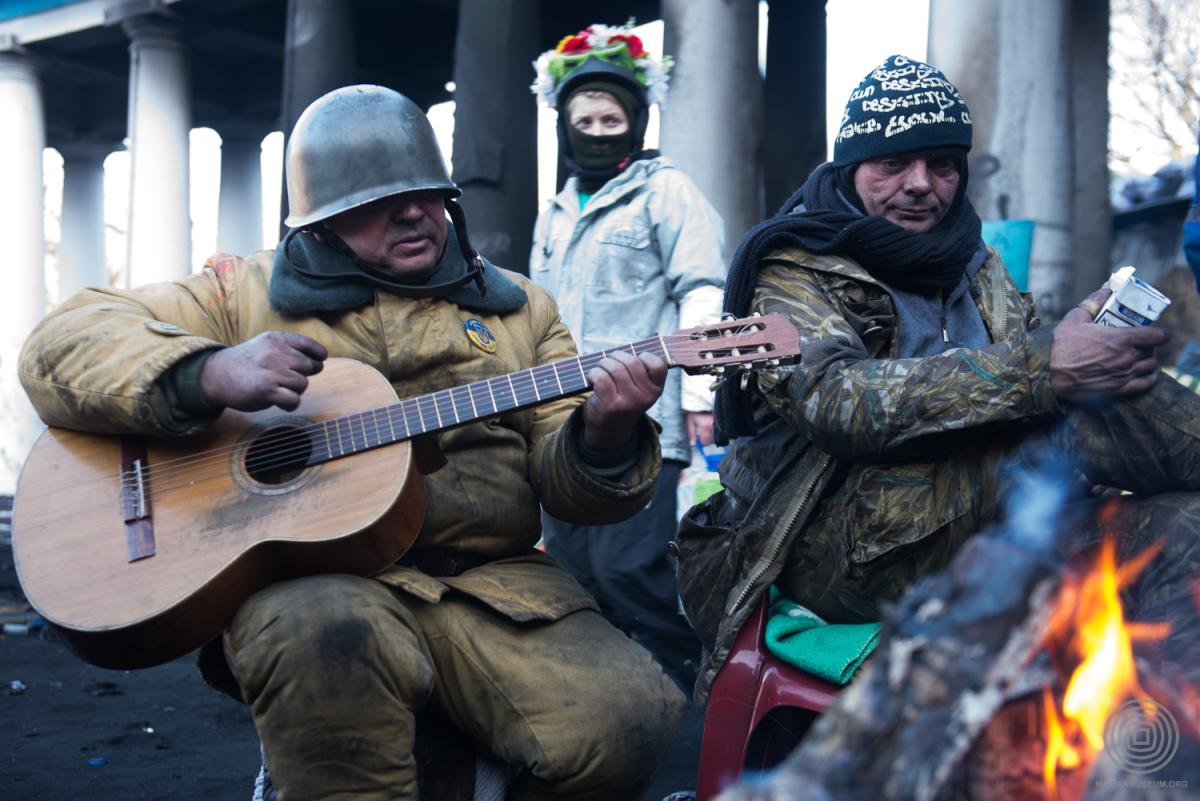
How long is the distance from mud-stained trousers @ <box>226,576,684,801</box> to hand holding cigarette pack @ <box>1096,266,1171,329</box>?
116 cm

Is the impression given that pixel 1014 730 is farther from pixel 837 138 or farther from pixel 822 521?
pixel 837 138

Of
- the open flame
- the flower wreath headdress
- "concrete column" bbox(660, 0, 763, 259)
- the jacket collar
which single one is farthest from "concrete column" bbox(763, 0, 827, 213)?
the open flame

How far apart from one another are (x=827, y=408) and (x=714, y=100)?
15.7 ft

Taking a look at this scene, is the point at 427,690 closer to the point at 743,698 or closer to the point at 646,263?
the point at 743,698

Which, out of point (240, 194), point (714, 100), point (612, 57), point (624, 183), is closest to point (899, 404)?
point (624, 183)

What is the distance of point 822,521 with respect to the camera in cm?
288

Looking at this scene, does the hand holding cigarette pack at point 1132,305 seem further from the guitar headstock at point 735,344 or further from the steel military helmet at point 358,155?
the steel military helmet at point 358,155

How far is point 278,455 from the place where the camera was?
9.64 feet

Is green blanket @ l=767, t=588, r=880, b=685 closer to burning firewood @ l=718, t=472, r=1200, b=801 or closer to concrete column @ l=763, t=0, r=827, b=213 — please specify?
burning firewood @ l=718, t=472, r=1200, b=801

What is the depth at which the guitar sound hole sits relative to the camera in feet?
9.57

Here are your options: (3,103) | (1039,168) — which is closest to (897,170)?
(1039,168)

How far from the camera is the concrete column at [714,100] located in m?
7.23

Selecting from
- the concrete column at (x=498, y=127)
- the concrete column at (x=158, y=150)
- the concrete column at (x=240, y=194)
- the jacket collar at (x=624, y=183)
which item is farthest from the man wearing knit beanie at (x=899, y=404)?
the concrete column at (x=240, y=194)

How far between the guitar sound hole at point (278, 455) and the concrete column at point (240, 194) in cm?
1485
